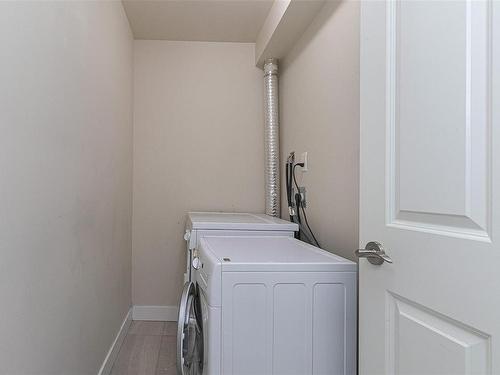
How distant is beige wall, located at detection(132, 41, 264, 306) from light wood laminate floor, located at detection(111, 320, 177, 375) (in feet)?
0.79

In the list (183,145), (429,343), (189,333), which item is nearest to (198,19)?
(183,145)

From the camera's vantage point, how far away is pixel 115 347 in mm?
2334

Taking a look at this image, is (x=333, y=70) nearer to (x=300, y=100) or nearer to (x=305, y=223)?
(x=300, y=100)

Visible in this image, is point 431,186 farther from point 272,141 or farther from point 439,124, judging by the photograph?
point 272,141

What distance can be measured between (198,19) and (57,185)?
186 cm

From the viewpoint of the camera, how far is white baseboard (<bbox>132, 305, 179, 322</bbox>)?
3.03m

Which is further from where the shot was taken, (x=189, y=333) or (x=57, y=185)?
(x=189, y=333)

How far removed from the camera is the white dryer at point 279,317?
115 centimetres

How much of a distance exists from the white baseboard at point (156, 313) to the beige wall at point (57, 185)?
74 centimetres

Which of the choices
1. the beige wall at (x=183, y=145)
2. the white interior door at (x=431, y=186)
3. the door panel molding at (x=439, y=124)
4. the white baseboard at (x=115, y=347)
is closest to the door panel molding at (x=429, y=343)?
the white interior door at (x=431, y=186)

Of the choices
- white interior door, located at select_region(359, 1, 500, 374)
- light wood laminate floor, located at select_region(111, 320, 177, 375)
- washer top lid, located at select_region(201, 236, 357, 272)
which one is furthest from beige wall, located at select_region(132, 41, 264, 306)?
white interior door, located at select_region(359, 1, 500, 374)

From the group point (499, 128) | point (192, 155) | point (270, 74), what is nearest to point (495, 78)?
point (499, 128)

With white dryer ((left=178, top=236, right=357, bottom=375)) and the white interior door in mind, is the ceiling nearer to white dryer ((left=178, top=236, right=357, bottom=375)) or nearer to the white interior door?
the white interior door

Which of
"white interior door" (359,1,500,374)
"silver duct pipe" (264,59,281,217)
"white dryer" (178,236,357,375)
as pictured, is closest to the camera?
"white interior door" (359,1,500,374)
